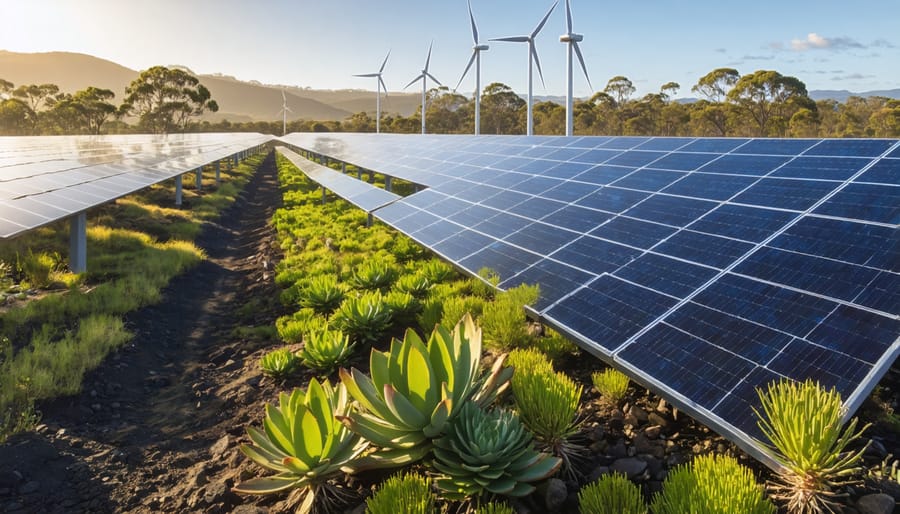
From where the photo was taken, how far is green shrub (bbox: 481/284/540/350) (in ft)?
20.7

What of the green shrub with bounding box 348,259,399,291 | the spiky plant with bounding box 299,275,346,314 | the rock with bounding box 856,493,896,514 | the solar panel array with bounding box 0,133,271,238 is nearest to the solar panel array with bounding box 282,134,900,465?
the rock with bounding box 856,493,896,514

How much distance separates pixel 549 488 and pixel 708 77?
83611 millimetres

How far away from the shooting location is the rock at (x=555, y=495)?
3871mm

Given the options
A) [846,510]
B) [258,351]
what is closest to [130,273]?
[258,351]

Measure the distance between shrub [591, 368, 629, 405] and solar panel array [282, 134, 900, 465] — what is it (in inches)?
13.4

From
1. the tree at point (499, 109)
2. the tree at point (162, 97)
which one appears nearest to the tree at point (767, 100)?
the tree at point (499, 109)

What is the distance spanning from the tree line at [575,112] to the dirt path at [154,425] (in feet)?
203

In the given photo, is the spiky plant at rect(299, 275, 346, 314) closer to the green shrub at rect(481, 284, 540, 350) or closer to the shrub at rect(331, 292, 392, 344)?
the shrub at rect(331, 292, 392, 344)

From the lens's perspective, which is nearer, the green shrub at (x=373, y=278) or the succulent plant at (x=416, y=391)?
the succulent plant at (x=416, y=391)

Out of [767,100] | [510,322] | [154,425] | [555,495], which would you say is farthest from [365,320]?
[767,100]

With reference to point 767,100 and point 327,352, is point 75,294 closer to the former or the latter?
point 327,352

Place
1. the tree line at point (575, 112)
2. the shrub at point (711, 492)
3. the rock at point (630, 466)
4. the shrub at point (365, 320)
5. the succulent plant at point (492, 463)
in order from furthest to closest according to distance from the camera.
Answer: the tree line at point (575, 112)
the shrub at point (365, 320)
the rock at point (630, 466)
the succulent plant at point (492, 463)
the shrub at point (711, 492)

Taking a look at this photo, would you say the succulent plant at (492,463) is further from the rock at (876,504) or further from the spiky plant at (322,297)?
the spiky plant at (322,297)

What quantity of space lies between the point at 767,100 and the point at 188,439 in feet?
243
